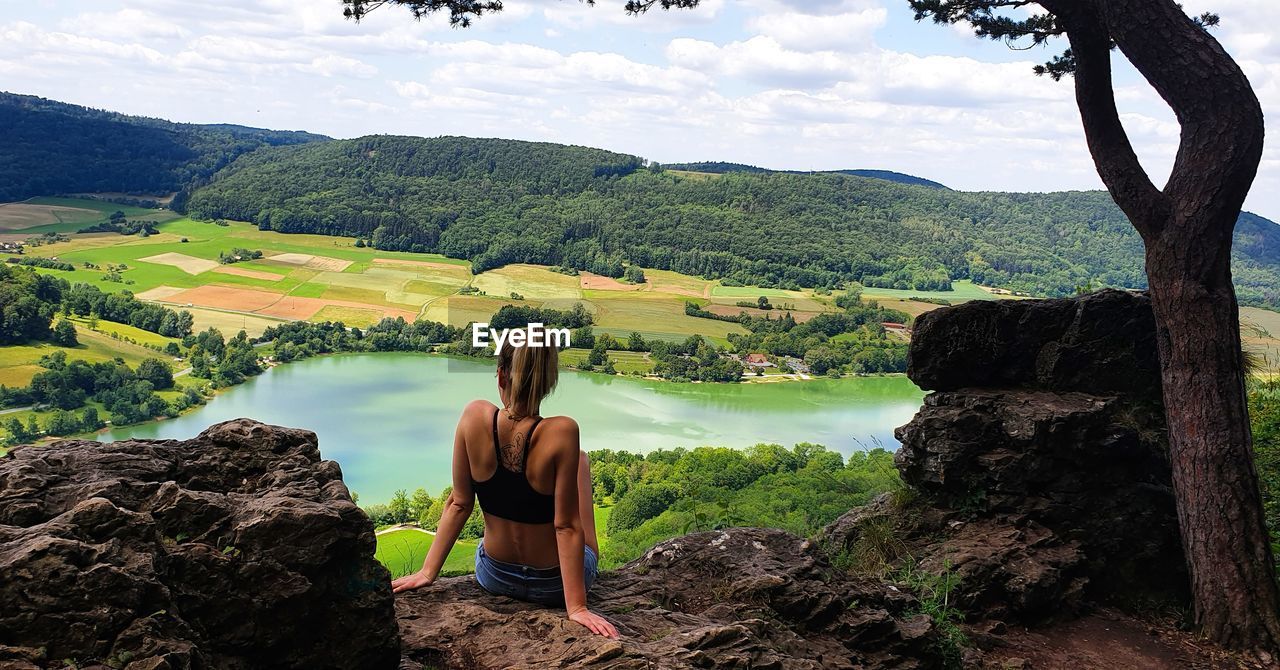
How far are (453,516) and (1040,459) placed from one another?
4.30 metres

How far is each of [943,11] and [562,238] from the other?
97.5 meters

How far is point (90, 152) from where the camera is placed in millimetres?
114812

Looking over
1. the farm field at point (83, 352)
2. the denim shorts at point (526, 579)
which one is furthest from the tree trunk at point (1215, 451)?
the farm field at point (83, 352)

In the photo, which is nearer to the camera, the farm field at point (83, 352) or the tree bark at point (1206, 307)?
the tree bark at point (1206, 307)

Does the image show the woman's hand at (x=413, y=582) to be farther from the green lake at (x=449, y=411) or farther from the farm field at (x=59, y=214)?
the farm field at (x=59, y=214)

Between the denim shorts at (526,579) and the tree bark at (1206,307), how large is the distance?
4127 millimetres

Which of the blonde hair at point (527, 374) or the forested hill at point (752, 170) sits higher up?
the forested hill at point (752, 170)

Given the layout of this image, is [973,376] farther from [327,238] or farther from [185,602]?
[327,238]

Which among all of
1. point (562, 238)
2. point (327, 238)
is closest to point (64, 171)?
point (327, 238)

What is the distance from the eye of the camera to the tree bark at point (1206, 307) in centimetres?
501

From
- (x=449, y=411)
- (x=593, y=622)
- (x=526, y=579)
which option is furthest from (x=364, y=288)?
(x=593, y=622)

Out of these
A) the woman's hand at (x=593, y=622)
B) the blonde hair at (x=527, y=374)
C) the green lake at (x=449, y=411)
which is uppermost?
the blonde hair at (x=527, y=374)

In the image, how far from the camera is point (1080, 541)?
567cm

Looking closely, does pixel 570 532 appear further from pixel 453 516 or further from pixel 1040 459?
pixel 1040 459
